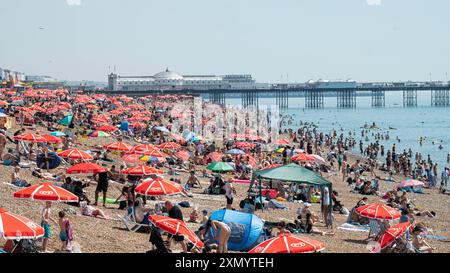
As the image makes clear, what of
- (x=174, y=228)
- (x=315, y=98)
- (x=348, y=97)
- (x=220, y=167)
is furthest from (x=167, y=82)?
(x=174, y=228)

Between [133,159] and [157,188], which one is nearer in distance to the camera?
[157,188]

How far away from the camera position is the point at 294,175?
1535 cm

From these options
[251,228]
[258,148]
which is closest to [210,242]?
[251,228]

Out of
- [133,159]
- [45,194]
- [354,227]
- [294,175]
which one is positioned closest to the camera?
[45,194]

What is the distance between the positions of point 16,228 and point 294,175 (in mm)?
7942

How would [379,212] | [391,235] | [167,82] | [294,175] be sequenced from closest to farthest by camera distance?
[391,235]
[379,212]
[294,175]
[167,82]

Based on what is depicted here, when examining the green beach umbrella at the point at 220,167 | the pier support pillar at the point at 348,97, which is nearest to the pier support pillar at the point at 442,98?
the pier support pillar at the point at 348,97

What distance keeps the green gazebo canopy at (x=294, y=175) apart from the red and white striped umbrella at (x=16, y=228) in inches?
297

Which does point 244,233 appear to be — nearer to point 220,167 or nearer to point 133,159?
point 133,159

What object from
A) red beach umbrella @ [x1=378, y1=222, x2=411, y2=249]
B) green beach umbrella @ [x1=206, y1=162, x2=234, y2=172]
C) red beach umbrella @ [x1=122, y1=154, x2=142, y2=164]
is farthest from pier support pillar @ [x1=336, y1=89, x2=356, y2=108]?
red beach umbrella @ [x1=378, y1=222, x2=411, y2=249]

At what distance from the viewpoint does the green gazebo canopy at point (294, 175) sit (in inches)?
597

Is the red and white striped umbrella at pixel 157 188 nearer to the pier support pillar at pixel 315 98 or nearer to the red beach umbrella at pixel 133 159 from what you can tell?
the red beach umbrella at pixel 133 159

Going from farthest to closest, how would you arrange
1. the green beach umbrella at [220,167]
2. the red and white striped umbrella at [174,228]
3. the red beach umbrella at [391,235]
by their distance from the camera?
the green beach umbrella at [220,167], the red beach umbrella at [391,235], the red and white striped umbrella at [174,228]
